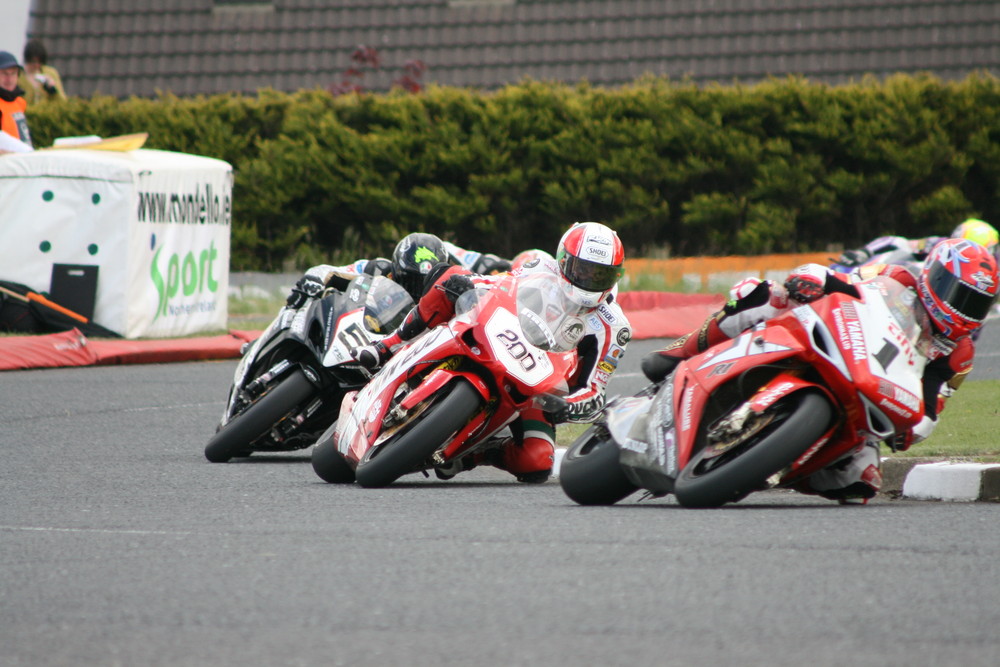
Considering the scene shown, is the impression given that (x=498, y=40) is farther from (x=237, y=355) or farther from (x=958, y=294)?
(x=958, y=294)

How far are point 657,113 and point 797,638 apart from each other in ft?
54.8

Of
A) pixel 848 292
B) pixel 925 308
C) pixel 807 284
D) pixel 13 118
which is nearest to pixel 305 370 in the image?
pixel 807 284

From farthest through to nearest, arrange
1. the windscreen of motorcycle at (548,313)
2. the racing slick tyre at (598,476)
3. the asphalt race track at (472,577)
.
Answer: the windscreen of motorcycle at (548,313) < the racing slick tyre at (598,476) < the asphalt race track at (472,577)

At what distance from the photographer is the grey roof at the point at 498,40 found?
2320cm

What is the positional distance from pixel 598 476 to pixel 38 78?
44.8 ft

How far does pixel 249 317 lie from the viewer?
17828mm

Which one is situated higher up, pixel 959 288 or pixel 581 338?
pixel 959 288

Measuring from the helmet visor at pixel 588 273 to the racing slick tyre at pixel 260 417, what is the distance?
5.75 feet

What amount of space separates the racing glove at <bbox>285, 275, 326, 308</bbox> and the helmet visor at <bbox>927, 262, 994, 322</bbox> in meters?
3.60

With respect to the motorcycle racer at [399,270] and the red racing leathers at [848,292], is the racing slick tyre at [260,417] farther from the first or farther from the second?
the red racing leathers at [848,292]

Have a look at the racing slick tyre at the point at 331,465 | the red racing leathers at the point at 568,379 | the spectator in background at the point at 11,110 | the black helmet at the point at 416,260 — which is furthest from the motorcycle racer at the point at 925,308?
the spectator in background at the point at 11,110

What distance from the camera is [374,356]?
8.07m

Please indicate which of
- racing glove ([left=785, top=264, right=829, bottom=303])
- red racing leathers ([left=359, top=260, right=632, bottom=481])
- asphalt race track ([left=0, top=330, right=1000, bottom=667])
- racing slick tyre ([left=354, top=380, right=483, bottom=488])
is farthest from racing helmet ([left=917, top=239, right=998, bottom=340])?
racing slick tyre ([left=354, top=380, right=483, bottom=488])

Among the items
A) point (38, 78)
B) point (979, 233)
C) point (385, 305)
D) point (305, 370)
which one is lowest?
point (979, 233)
